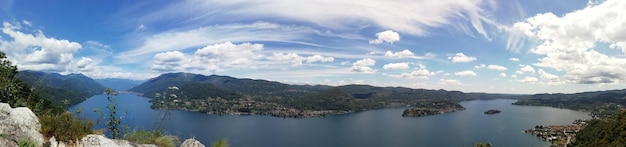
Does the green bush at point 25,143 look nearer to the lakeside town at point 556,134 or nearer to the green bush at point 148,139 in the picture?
the green bush at point 148,139

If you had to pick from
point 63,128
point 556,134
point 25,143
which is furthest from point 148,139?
point 556,134

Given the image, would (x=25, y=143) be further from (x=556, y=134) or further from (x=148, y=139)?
(x=556, y=134)

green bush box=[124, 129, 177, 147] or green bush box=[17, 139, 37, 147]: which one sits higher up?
green bush box=[17, 139, 37, 147]

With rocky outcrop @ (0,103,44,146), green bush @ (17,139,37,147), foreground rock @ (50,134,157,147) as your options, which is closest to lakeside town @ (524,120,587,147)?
foreground rock @ (50,134,157,147)

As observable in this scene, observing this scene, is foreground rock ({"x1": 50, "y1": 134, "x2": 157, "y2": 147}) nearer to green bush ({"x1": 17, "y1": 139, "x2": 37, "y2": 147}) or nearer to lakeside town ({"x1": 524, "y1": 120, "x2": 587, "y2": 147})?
green bush ({"x1": 17, "y1": 139, "x2": 37, "y2": 147})

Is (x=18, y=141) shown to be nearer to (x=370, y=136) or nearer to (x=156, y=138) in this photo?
(x=156, y=138)

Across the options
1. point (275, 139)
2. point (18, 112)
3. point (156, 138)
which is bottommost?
point (275, 139)

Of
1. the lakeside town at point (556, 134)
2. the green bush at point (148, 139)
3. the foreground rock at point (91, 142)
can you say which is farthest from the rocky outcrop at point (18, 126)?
the lakeside town at point (556, 134)

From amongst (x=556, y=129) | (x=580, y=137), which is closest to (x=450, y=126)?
(x=556, y=129)
